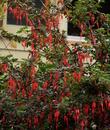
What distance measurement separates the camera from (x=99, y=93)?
6328mm

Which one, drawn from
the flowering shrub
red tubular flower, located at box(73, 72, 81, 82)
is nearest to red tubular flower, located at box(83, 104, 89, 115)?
the flowering shrub

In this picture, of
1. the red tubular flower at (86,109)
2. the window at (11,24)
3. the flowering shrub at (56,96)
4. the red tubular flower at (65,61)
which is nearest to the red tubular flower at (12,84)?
the flowering shrub at (56,96)

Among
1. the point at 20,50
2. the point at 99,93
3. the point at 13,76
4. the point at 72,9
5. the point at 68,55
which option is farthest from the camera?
the point at 20,50

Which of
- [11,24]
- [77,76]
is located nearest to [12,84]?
[77,76]

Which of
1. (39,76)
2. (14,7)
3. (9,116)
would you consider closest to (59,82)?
(39,76)

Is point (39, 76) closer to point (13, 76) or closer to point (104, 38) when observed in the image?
point (13, 76)

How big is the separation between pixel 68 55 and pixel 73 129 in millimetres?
1269

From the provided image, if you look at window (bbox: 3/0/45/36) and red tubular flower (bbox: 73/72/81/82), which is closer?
red tubular flower (bbox: 73/72/81/82)

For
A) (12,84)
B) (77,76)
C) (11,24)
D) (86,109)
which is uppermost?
(11,24)

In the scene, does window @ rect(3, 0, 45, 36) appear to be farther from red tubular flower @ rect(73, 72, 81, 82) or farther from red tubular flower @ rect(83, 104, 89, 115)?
red tubular flower @ rect(83, 104, 89, 115)

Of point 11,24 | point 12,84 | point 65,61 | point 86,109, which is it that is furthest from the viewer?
point 11,24

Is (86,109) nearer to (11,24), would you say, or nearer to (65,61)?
(65,61)

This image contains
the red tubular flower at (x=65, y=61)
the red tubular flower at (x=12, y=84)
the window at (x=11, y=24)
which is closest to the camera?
the red tubular flower at (x=12, y=84)

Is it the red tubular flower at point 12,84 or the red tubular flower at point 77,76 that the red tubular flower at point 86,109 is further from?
the red tubular flower at point 12,84
